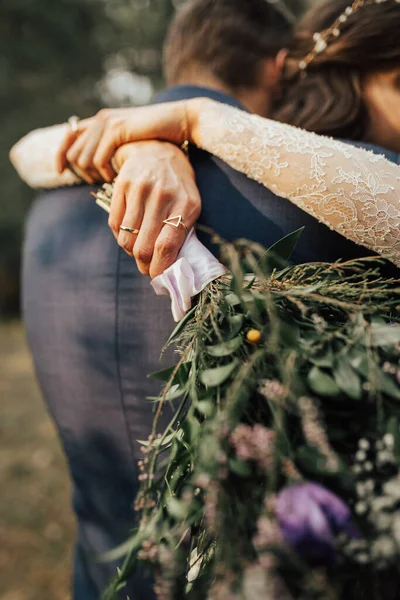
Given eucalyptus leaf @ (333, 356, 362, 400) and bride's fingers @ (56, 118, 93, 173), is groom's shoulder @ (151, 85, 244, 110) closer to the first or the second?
bride's fingers @ (56, 118, 93, 173)

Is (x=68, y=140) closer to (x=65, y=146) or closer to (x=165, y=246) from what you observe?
(x=65, y=146)

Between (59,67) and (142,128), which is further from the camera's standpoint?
(59,67)

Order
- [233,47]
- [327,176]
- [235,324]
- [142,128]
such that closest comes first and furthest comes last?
[235,324] < [327,176] < [142,128] < [233,47]

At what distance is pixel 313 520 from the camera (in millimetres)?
678

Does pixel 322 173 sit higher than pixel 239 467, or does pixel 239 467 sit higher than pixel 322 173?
pixel 322 173

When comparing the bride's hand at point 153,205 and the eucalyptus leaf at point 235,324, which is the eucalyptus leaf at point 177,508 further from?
the bride's hand at point 153,205

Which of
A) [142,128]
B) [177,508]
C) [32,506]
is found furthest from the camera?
[32,506]

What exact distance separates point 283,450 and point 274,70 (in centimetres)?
130

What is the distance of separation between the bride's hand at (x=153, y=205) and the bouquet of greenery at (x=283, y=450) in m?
0.18

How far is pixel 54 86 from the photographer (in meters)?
7.97

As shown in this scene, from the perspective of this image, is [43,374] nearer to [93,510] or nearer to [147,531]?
[93,510]

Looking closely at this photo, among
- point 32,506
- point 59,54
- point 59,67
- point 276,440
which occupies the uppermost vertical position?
point 59,54

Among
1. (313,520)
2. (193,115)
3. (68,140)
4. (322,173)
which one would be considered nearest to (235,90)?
(193,115)

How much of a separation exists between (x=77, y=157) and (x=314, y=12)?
0.95m
